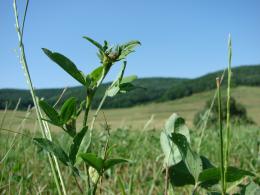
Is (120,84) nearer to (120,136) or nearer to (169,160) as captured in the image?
(169,160)

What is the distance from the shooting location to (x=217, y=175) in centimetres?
57

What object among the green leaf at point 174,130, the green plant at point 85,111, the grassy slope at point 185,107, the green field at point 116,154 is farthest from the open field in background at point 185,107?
the green plant at point 85,111

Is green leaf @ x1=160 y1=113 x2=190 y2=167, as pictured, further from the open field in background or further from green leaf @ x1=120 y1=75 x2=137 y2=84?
the open field in background

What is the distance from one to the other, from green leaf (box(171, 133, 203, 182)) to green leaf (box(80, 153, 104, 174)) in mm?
102

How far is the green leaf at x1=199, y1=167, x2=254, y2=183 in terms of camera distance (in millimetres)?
541

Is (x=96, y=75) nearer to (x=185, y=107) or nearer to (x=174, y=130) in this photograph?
(x=174, y=130)

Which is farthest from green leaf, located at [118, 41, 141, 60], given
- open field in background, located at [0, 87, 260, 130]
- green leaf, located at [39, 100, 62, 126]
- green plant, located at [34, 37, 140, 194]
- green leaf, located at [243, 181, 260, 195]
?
Answer: open field in background, located at [0, 87, 260, 130]

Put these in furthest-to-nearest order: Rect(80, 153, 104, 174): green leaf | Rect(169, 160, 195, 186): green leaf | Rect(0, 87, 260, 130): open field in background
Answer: Rect(0, 87, 260, 130): open field in background < Rect(169, 160, 195, 186): green leaf < Rect(80, 153, 104, 174): green leaf

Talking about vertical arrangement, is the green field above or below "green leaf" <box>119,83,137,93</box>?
below

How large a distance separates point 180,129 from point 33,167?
120 cm

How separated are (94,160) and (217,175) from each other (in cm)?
18

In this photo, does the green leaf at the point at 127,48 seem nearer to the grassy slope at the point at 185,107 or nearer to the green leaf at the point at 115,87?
the green leaf at the point at 115,87

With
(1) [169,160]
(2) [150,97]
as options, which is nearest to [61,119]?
(1) [169,160]

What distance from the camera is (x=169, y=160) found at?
62 cm
